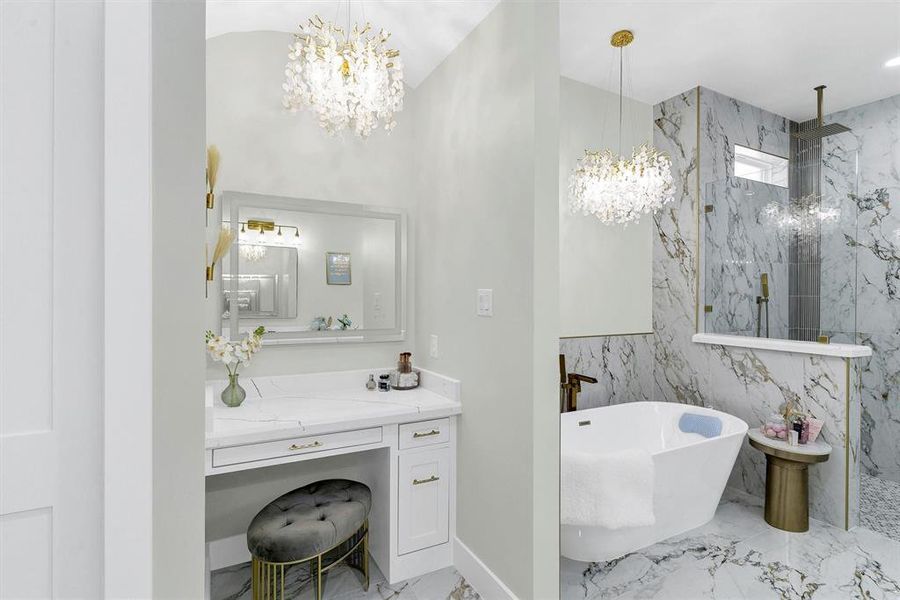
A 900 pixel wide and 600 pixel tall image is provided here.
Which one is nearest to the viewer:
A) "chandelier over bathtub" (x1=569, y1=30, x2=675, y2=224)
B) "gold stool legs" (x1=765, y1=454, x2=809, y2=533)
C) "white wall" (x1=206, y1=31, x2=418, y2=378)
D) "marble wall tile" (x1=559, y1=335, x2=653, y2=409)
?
"white wall" (x1=206, y1=31, x2=418, y2=378)

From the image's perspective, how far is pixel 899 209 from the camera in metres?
3.06

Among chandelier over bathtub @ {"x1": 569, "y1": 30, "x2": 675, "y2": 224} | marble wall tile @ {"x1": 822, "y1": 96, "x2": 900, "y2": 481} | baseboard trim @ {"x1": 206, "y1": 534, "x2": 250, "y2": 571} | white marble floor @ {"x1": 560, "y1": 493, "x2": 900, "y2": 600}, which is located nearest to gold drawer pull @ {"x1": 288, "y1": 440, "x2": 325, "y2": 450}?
baseboard trim @ {"x1": 206, "y1": 534, "x2": 250, "y2": 571}

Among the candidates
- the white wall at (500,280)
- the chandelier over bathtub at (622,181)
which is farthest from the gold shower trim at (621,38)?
the white wall at (500,280)

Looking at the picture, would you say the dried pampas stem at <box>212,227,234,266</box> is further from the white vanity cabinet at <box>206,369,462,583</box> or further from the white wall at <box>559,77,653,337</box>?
the white wall at <box>559,77,653,337</box>

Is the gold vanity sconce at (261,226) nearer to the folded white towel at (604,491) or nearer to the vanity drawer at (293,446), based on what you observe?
the vanity drawer at (293,446)

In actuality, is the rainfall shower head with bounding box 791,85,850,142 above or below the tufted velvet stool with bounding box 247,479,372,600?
above

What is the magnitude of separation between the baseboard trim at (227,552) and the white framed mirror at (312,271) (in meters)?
0.97

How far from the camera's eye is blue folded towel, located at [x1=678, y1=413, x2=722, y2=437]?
2777 mm

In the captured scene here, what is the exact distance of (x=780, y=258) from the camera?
10.3 feet

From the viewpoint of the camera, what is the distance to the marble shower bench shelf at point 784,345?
254cm
